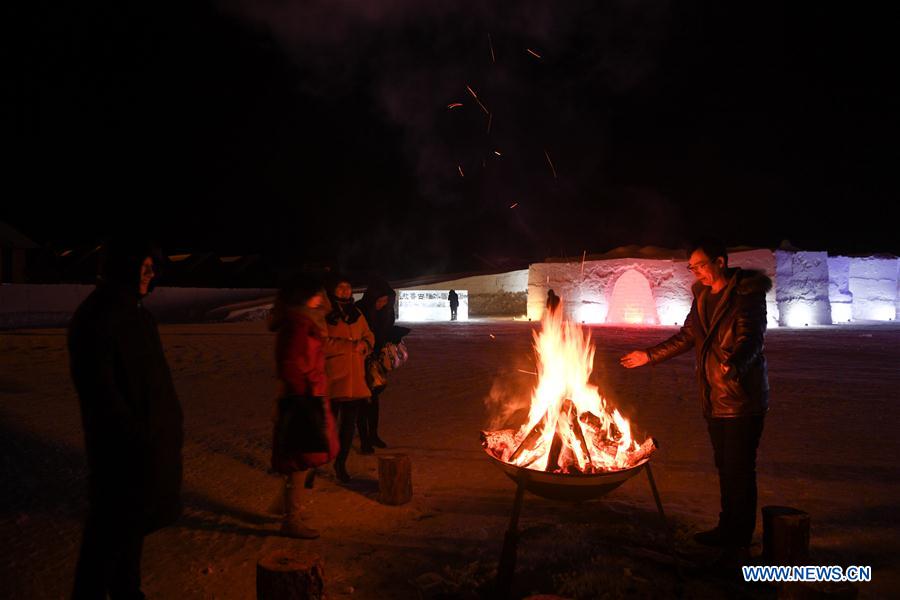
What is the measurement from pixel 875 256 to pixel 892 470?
1195 inches

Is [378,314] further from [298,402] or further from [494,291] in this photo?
[494,291]

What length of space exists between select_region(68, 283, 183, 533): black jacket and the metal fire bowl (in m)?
2.01

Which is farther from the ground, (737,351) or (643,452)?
(737,351)

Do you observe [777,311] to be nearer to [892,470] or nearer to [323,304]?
[892,470]

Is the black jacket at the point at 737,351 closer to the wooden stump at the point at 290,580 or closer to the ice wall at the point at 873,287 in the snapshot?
the wooden stump at the point at 290,580

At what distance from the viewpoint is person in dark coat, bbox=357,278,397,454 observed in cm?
562

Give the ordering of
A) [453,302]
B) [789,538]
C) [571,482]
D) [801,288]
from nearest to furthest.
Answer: [789,538], [571,482], [801,288], [453,302]

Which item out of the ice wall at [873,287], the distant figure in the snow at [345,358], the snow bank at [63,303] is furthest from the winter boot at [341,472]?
the ice wall at [873,287]

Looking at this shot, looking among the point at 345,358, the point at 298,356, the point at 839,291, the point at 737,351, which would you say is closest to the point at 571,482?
the point at 737,351

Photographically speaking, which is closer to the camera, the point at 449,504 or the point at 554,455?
the point at 554,455

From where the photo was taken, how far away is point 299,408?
3582mm

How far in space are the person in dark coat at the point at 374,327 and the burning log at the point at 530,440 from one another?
6.47 feet

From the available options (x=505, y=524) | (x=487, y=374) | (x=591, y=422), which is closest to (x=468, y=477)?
(x=505, y=524)

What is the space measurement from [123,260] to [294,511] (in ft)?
6.75
